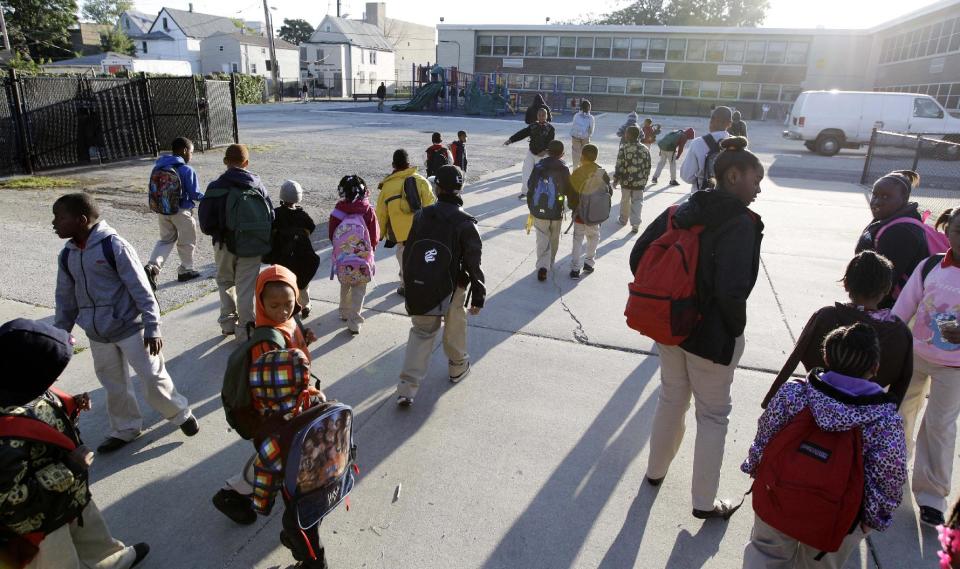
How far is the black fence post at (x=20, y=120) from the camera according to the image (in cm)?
1130

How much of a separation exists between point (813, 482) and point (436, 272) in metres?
2.39

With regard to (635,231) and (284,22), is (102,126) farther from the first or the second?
(284,22)

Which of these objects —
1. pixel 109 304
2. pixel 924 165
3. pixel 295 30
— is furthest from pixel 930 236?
pixel 295 30

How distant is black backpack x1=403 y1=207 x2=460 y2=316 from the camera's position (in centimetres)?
376

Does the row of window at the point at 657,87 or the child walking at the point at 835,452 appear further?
the row of window at the point at 657,87

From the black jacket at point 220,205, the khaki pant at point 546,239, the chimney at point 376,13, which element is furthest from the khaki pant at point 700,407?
the chimney at point 376,13

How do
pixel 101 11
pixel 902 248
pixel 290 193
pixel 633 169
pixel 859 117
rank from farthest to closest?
pixel 101 11, pixel 859 117, pixel 633 169, pixel 290 193, pixel 902 248

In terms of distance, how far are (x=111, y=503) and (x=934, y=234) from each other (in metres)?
4.96

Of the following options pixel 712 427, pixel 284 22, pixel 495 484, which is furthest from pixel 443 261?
pixel 284 22

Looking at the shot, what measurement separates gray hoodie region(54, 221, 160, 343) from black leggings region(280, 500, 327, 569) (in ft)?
5.12

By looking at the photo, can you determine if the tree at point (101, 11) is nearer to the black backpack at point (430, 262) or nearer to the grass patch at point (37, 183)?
the grass patch at point (37, 183)

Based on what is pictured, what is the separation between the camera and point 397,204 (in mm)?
5387

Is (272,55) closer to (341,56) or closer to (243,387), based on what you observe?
(341,56)

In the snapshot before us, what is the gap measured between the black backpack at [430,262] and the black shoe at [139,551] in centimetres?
194
